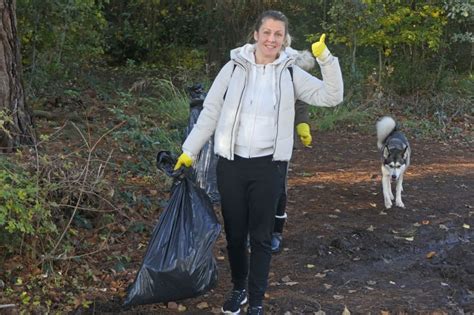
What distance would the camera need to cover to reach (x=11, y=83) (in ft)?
18.8

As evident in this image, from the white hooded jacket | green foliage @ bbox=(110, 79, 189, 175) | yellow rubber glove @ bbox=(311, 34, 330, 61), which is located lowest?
green foliage @ bbox=(110, 79, 189, 175)

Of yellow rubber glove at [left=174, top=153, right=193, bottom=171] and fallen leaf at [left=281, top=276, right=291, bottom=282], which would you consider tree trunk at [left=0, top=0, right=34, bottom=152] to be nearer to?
yellow rubber glove at [left=174, top=153, right=193, bottom=171]

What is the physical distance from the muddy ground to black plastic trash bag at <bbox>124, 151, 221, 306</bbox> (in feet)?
0.86

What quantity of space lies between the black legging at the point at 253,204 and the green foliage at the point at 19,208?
1.26 metres


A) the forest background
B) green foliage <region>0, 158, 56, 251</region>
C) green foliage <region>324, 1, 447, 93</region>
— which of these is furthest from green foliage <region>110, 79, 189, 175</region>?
green foliage <region>324, 1, 447, 93</region>

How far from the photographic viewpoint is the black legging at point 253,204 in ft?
11.8

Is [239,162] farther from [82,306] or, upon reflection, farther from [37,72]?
[37,72]

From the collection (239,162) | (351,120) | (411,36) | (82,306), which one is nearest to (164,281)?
(82,306)

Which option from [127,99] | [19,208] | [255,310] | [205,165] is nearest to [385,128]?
[205,165]

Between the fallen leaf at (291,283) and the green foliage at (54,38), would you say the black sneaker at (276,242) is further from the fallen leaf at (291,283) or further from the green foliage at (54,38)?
the green foliage at (54,38)

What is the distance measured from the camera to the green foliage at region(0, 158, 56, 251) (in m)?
3.87

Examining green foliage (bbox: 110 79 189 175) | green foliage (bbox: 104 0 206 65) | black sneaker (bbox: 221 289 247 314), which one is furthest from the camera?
green foliage (bbox: 104 0 206 65)

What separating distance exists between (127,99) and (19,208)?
6427 millimetres

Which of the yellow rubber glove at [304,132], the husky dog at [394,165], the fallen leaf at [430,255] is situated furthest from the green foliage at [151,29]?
the yellow rubber glove at [304,132]
